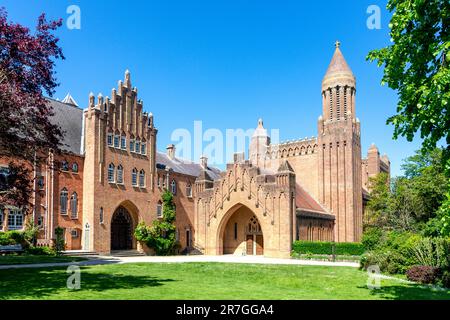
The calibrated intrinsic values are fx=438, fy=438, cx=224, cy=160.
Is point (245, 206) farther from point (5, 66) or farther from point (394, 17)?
point (394, 17)

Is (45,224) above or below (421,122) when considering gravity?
below

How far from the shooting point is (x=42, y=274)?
21.0 meters

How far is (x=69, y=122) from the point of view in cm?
4450

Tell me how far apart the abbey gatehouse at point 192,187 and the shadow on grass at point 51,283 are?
15108 millimetres

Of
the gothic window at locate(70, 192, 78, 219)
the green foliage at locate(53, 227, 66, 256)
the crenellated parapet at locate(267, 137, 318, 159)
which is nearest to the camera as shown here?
the green foliage at locate(53, 227, 66, 256)

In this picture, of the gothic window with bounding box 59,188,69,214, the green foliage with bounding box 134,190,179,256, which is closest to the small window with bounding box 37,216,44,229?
the gothic window with bounding box 59,188,69,214

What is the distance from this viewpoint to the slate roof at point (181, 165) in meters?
55.6

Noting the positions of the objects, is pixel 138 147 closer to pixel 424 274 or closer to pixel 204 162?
pixel 204 162

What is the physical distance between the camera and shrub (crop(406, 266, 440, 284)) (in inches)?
807

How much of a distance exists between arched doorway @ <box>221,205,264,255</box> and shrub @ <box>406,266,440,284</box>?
29.1 metres

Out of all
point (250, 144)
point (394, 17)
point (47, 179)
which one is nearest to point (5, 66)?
point (394, 17)

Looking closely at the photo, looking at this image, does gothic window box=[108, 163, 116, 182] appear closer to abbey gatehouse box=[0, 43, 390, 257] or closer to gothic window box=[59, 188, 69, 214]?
abbey gatehouse box=[0, 43, 390, 257]
